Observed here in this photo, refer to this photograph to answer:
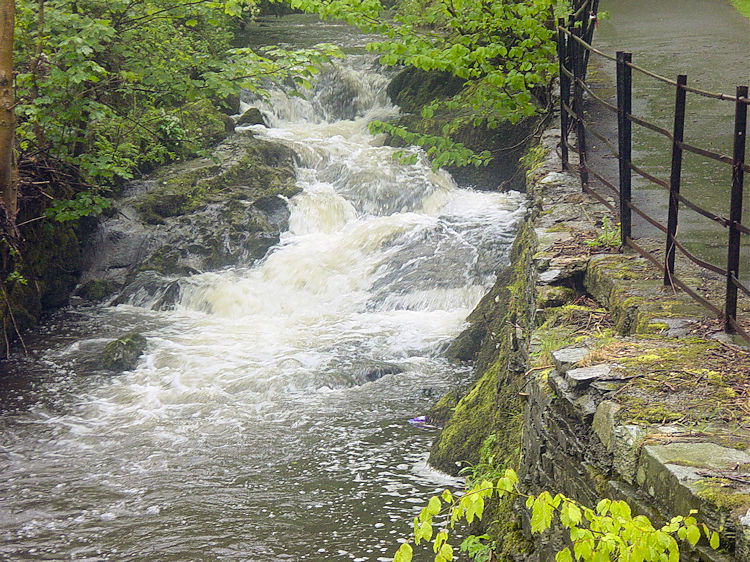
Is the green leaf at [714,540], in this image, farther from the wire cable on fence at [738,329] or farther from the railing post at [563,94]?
the railing post at [563,94]

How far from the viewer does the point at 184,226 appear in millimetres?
13195

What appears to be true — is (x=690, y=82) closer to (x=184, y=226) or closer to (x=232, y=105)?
(x=184, y=226)

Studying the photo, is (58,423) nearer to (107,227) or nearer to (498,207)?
(107,227)

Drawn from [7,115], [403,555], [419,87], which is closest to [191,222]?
[7,115]

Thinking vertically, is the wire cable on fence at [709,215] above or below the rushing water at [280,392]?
above

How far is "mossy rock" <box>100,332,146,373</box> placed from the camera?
32.0ft

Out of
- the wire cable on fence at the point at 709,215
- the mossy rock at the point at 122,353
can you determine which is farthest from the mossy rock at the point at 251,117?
the wire cable on fence at the point at 709,215

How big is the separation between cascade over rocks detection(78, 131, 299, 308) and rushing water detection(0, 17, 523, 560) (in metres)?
0.36

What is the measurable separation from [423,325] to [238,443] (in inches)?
146

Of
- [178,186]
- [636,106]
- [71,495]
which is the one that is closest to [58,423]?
[71,495]

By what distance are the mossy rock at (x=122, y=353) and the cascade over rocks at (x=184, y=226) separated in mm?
1962

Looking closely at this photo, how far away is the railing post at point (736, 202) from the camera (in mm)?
3639

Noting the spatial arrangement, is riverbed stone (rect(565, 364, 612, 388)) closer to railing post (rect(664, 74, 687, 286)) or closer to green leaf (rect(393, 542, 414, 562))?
green leaf (rect(393, 542, 414, 562))

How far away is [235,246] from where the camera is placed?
13.1 m
